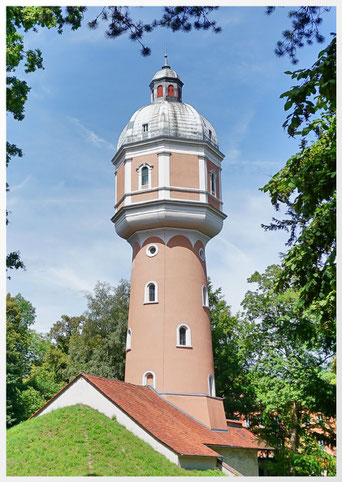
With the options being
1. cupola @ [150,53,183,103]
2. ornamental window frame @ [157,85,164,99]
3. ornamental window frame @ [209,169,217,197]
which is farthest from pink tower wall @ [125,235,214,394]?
ornamental window frame @ [157,85,164,99]

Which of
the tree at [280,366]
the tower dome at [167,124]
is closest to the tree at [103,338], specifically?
the tree at [280,366]

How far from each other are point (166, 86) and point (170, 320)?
1094 cm

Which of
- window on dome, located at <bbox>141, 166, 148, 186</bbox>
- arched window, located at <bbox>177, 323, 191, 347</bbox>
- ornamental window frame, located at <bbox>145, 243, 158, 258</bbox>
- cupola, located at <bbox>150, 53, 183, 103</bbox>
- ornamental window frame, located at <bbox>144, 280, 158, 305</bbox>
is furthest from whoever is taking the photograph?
cupola, located at <bbox>150, 53, 183, 103</bbox>

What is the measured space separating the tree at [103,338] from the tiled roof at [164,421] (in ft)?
29.5

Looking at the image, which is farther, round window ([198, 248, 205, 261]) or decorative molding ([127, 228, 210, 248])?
round window ([198, 248, 205, 261])

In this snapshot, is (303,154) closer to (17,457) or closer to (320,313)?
(320,313)

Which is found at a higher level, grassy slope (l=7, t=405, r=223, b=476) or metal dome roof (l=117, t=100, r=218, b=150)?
metal dome roof (l=117, t=100, r=218, b=150)

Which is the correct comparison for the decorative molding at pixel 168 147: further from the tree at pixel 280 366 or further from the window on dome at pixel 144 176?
the tree at pixel 280 366

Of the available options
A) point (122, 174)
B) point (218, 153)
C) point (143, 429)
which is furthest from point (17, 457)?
point (218, 153)

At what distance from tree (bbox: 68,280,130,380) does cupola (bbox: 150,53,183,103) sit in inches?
425

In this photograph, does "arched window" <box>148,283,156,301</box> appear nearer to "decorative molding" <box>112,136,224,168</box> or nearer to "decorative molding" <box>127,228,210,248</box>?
Result: "decorative molding" <box>127,228,210,248</box>

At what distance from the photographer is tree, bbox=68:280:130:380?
93.6 feet

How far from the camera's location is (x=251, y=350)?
24.6 meters
